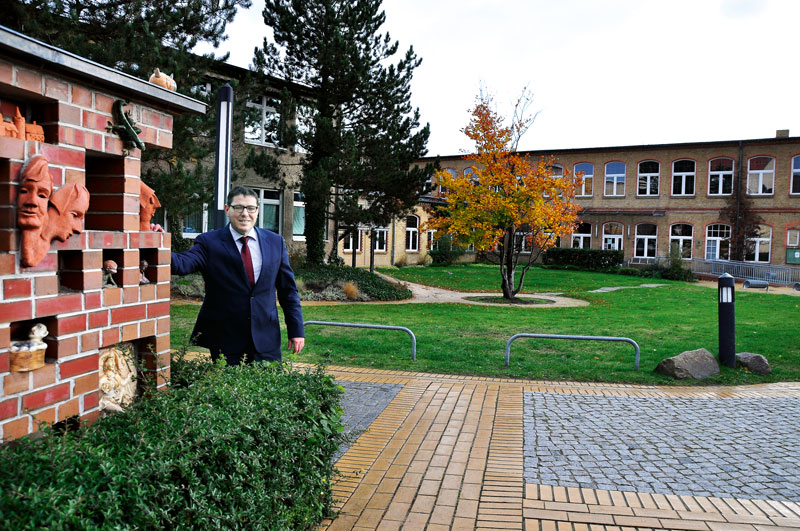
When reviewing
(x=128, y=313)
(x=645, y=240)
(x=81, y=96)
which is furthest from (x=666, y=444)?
(x=645, y=240)

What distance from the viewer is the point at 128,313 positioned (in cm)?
300

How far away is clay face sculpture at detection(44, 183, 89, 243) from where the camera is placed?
2469 millimetres

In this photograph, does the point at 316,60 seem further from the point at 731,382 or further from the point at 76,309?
the point at 76,309

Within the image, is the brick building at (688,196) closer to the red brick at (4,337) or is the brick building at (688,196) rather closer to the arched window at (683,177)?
the arched window at (683,177)

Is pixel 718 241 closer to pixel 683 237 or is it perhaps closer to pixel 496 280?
pixel 683 237

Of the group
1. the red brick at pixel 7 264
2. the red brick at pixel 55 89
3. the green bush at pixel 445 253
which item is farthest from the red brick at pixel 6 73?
the green bush at pixel 445 253

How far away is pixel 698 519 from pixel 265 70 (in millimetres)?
18737

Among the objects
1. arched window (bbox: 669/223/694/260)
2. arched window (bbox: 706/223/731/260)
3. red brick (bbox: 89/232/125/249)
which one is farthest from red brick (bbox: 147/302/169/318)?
arched window (bbox: 706/223/731/260)

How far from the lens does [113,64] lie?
1282 cm

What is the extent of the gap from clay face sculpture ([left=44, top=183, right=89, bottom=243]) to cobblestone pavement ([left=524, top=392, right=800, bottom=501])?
11.0 ft

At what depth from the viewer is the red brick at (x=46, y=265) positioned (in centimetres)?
236

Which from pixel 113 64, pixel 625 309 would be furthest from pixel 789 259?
pixel 113 64

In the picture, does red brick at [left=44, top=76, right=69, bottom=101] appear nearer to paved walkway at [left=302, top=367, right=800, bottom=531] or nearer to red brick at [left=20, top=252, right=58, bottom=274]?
red brick at [left=20, top=252, right=58, bottom=274]

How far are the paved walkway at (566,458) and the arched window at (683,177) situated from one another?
3386 centimetres
